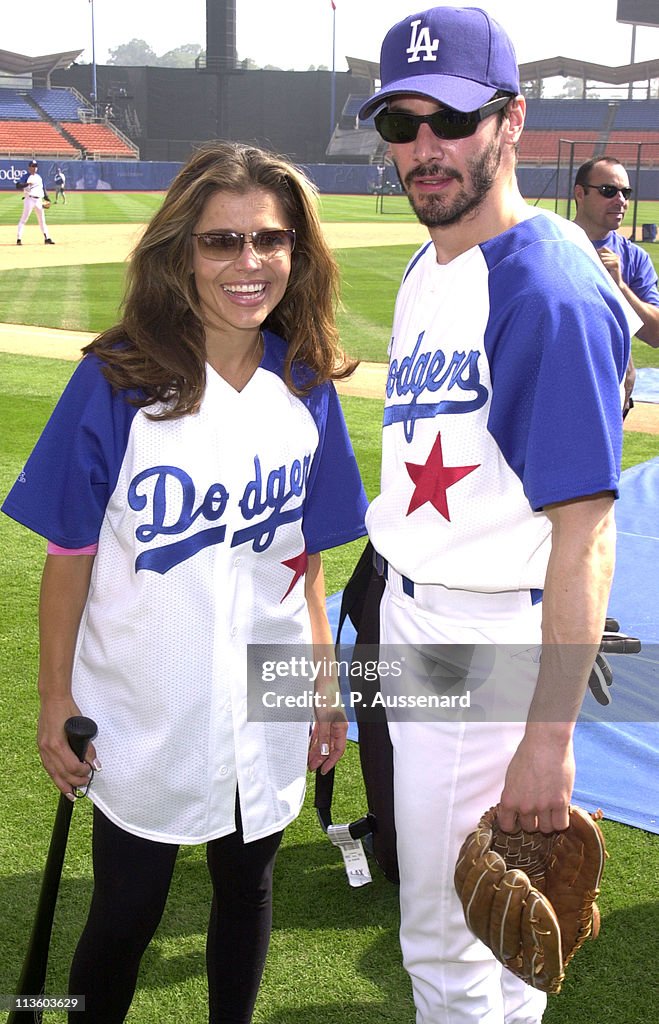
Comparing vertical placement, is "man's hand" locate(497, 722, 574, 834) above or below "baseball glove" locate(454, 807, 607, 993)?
above

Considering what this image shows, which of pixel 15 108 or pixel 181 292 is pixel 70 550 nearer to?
pixel 181 292

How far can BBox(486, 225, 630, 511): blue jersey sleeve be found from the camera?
182cm

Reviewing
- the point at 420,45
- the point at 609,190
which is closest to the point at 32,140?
the point at 609,190

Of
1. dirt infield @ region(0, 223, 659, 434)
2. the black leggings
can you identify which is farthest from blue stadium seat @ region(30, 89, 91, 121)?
the black leggings

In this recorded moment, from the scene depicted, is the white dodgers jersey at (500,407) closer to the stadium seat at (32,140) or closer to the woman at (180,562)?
the woman at (180,562)

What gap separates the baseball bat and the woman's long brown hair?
72 cm

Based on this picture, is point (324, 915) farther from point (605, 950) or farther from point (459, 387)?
point (459, 387)

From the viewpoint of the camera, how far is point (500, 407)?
194 centimetres

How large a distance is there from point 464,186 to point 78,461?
3.17 feet

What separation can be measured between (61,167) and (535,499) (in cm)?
4815

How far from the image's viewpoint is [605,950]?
2.99m

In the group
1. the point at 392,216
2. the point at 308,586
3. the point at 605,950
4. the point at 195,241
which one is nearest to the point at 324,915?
the point at 605,950

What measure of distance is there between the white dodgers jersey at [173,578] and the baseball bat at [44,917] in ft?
0.47

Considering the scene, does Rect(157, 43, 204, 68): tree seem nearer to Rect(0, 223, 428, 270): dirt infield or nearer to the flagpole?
the flagpole
